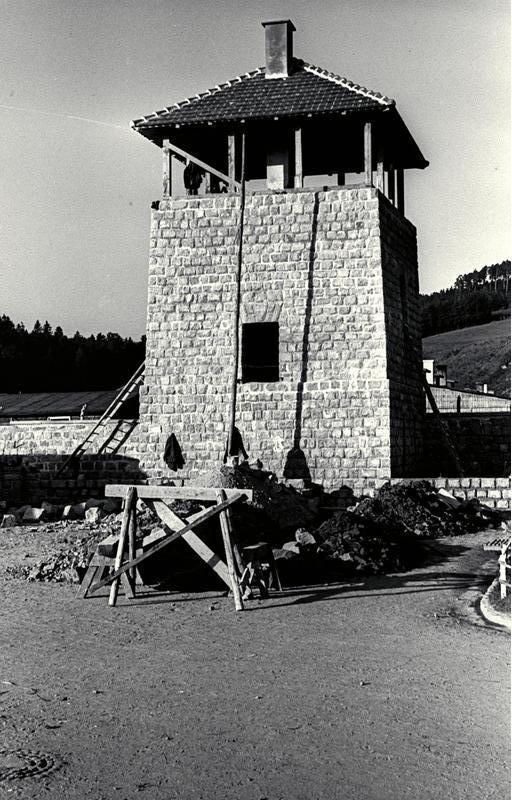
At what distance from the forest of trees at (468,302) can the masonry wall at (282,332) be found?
60753 millimetres

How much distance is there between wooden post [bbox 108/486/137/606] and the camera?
1041cm

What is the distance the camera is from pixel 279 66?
73.3 feet

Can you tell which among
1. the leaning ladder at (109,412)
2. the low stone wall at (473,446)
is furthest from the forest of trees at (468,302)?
the leaning ladder at (109,412)

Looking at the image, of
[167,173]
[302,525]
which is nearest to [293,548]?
[302,525]

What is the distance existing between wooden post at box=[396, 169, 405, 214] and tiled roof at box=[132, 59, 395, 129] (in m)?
3.69

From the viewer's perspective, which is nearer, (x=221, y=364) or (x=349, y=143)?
(x=221, y=364)

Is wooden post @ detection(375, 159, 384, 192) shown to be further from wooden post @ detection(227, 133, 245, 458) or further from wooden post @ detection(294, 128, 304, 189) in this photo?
wooden post @ detection(227, 133, 245, 458)

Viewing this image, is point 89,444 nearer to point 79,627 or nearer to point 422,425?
point 422,425

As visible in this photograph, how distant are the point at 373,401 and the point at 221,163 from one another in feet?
Result: 29.2

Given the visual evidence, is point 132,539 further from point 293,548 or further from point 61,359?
point 61,359

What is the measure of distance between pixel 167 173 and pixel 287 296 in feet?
15.0

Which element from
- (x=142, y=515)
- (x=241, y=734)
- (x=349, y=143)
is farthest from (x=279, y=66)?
Answer: (x=241, y=734)

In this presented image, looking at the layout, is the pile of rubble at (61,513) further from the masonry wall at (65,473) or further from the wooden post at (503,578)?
the wooden post at (503,578)

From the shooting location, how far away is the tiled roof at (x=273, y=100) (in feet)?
66.4
